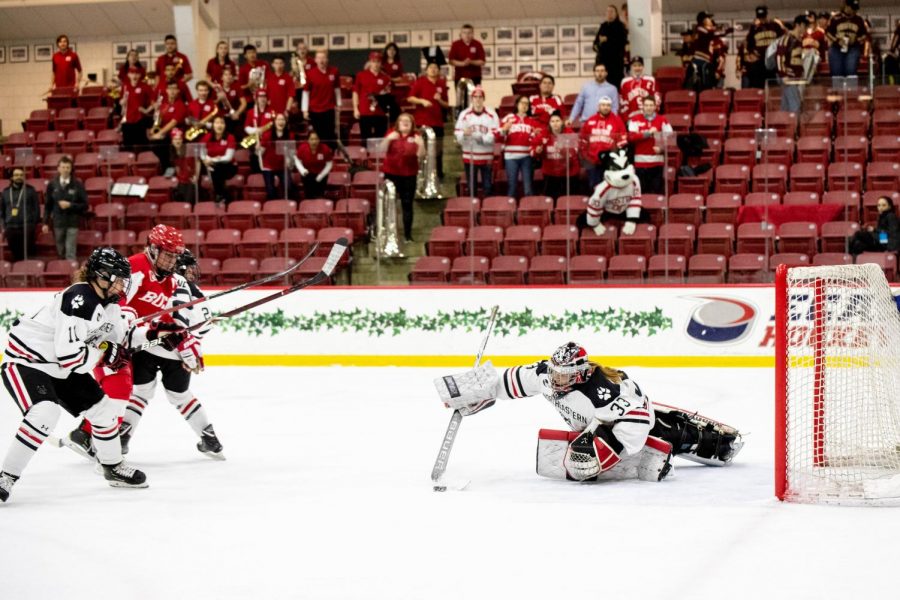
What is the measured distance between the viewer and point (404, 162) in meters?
11.8

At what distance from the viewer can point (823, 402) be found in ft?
19.6

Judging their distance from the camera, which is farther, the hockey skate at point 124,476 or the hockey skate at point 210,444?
the hockey skate at point 210,444

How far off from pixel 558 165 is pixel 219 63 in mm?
5527

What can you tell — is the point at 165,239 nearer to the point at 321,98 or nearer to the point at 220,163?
the point at 220,163

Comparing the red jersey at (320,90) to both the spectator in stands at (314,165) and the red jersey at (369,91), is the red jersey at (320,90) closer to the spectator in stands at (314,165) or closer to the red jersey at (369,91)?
the red jersey at (369,91)

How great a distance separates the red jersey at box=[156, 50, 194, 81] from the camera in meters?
14.7

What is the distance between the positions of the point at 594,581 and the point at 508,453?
2.63m

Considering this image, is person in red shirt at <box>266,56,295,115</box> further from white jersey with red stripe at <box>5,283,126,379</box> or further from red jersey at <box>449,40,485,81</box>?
white jersey with red stripe at <box>5,283,126,379</box>

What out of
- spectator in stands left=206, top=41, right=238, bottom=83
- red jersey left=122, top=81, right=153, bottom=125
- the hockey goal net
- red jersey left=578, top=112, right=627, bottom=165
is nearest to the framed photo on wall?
spectator in stands left=206, top=41, right=238, bottom=83

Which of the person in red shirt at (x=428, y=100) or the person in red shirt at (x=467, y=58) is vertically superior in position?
the person in red shirt at (x=467, y=58)

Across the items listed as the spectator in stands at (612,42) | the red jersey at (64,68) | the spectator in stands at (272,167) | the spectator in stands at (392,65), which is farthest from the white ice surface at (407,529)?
the red jersey at (64,68)

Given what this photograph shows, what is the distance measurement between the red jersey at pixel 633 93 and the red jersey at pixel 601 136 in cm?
62

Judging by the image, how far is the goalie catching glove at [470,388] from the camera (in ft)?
19.9

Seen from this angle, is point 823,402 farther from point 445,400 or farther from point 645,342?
point 645,342
